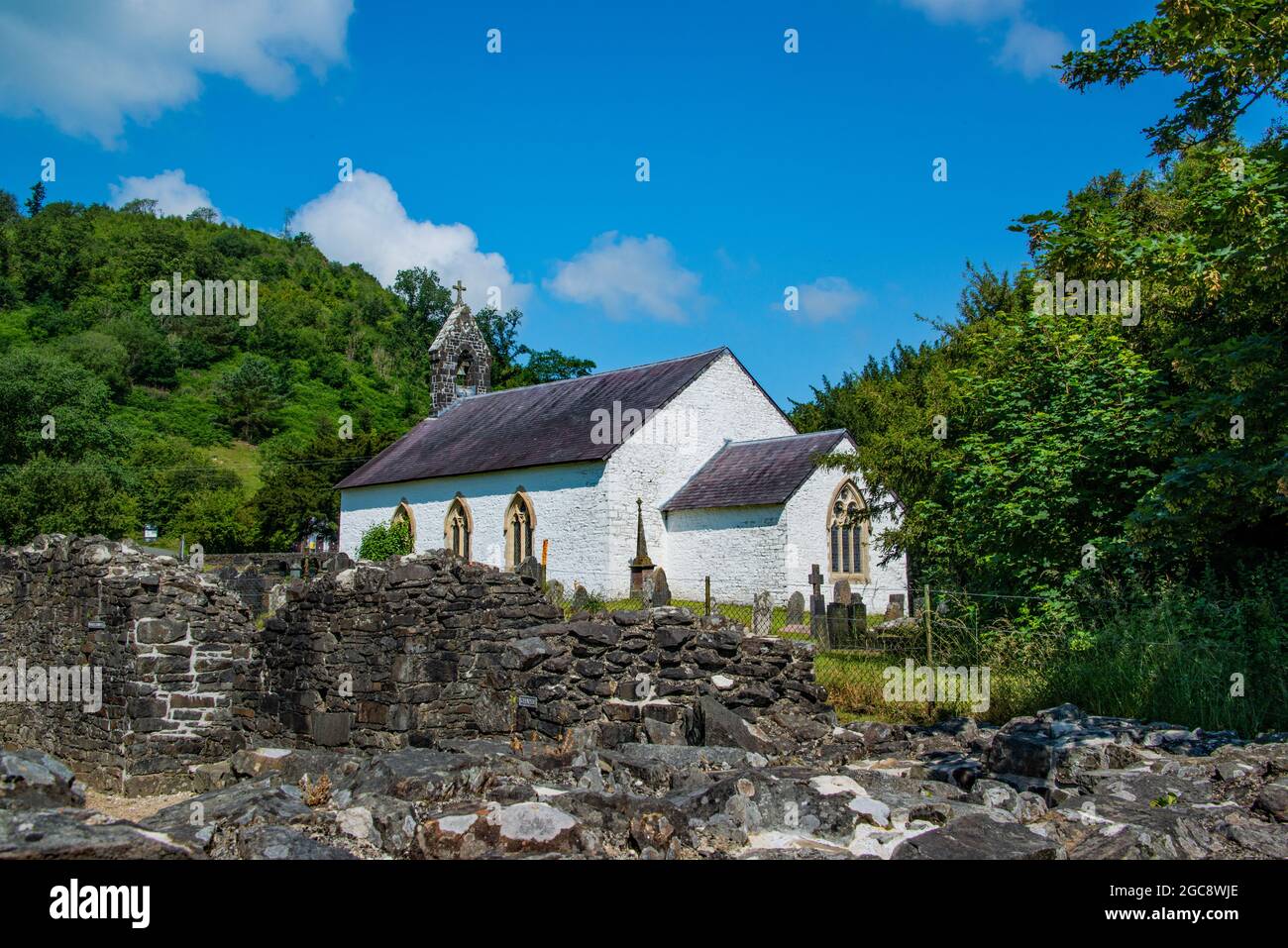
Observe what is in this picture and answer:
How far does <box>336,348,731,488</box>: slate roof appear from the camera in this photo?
3119 centimetres

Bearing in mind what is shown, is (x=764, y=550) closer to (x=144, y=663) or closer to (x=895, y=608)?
(x=895, y=608)

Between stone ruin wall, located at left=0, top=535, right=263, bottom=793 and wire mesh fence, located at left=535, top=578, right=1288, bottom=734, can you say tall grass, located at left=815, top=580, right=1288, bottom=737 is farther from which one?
stone ruin wall, located at left=0, top=535, right=263, bottom=793

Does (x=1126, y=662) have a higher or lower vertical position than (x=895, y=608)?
higher

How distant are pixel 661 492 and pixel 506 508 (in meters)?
5.67

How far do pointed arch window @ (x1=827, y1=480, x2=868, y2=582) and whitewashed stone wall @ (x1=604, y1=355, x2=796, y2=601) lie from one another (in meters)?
4.53

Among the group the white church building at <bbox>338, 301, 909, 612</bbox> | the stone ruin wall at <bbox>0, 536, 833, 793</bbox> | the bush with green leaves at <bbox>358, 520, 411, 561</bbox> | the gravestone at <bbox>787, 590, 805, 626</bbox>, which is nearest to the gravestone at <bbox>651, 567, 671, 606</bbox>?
the gravestone at <bbox>787, 590, 805, 626</bbox>

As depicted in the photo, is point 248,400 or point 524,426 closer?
point 524,426

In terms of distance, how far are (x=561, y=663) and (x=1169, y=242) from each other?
8.07 metres

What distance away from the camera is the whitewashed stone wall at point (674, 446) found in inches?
1151

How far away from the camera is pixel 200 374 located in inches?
3078

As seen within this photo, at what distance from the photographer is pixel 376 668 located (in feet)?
35.0

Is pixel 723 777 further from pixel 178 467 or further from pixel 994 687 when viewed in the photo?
pixel 178 467

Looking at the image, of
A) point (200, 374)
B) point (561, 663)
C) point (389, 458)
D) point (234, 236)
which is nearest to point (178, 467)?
point (389, 458)

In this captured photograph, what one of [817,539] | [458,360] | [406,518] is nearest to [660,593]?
[817,539]
